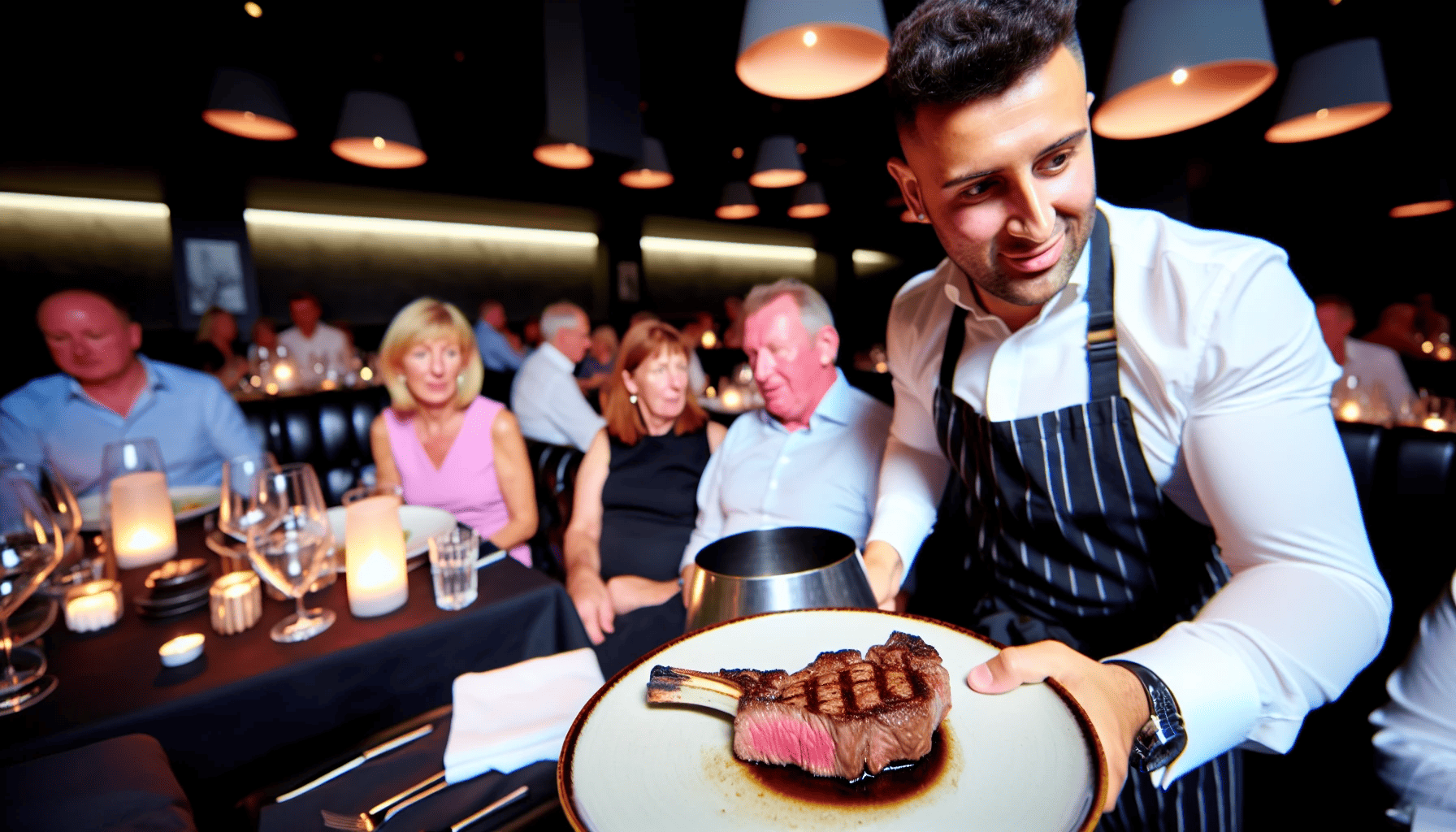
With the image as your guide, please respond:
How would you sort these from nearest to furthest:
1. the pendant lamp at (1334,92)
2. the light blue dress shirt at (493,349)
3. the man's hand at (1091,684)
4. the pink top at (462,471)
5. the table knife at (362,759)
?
the man's hand at (1091,684) → the table knife at (362,759) → the pink top at (462,471) → the pendant lamp at (1334,92) → the light blue dress shirt at (493,349)

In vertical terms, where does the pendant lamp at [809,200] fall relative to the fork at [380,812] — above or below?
above

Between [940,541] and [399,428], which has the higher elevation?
[399,428]

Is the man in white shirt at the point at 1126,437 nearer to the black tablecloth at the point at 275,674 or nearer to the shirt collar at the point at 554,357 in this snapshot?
the black tablecloth at the point at 275,674

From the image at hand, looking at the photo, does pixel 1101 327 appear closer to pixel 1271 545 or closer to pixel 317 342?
pixel 1271 545

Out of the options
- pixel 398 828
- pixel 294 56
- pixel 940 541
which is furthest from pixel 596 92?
pixel 294 56

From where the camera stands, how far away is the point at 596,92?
2.74 m

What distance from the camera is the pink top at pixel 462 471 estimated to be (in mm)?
2609

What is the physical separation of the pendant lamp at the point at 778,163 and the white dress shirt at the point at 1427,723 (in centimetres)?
533

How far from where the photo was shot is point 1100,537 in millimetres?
1146

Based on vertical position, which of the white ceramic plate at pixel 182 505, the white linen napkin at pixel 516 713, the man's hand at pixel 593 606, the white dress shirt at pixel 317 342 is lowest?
the man's hand at pixel 593 606

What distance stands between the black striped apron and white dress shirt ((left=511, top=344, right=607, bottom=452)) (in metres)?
3.12

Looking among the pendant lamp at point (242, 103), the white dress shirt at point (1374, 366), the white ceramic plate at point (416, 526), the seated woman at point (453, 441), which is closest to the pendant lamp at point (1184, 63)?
the white dress shirt at point (1374, 366)

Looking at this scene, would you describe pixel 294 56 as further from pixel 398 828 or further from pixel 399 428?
pixel 398 828

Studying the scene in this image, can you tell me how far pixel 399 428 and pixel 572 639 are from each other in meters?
1.69
